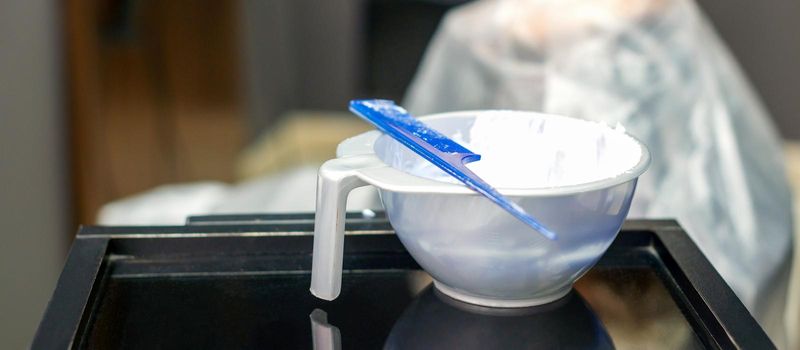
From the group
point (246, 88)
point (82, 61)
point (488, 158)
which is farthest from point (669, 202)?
point (246, 88)

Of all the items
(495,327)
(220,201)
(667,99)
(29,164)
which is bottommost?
(220,201)

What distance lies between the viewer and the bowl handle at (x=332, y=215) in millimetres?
612

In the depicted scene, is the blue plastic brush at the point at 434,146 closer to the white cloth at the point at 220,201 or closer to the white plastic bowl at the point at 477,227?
the white plastic bowl at the point at 477,227

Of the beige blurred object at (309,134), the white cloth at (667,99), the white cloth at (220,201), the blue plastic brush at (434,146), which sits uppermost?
the blue plastic brush at (434,146)

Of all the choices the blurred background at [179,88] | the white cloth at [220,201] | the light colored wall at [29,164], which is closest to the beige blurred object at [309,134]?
the blurred background at [179,88]

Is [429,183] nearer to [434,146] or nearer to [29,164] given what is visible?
[434,146]

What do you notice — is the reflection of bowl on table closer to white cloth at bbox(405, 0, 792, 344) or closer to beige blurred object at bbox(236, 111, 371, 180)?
white cloth at bbox(405, 0, 792, 344)

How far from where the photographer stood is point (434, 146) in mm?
632

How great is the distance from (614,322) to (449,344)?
4.5 inches

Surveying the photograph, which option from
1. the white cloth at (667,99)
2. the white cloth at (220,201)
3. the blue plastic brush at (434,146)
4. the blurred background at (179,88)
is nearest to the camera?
the blue plastic brush at (434,146)

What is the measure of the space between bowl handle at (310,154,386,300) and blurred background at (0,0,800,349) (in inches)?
39.7

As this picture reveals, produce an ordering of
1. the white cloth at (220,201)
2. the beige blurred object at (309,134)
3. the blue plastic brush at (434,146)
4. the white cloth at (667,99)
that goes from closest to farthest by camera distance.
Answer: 1. the blue plastic brush at (434,146)
2. the white cloth at (667,99)
3. the white cloth at (220,201)
4. the beige blurred object at (309,134)

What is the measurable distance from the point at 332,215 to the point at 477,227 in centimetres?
9

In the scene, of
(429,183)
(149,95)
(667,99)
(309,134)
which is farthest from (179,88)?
(429,183)
